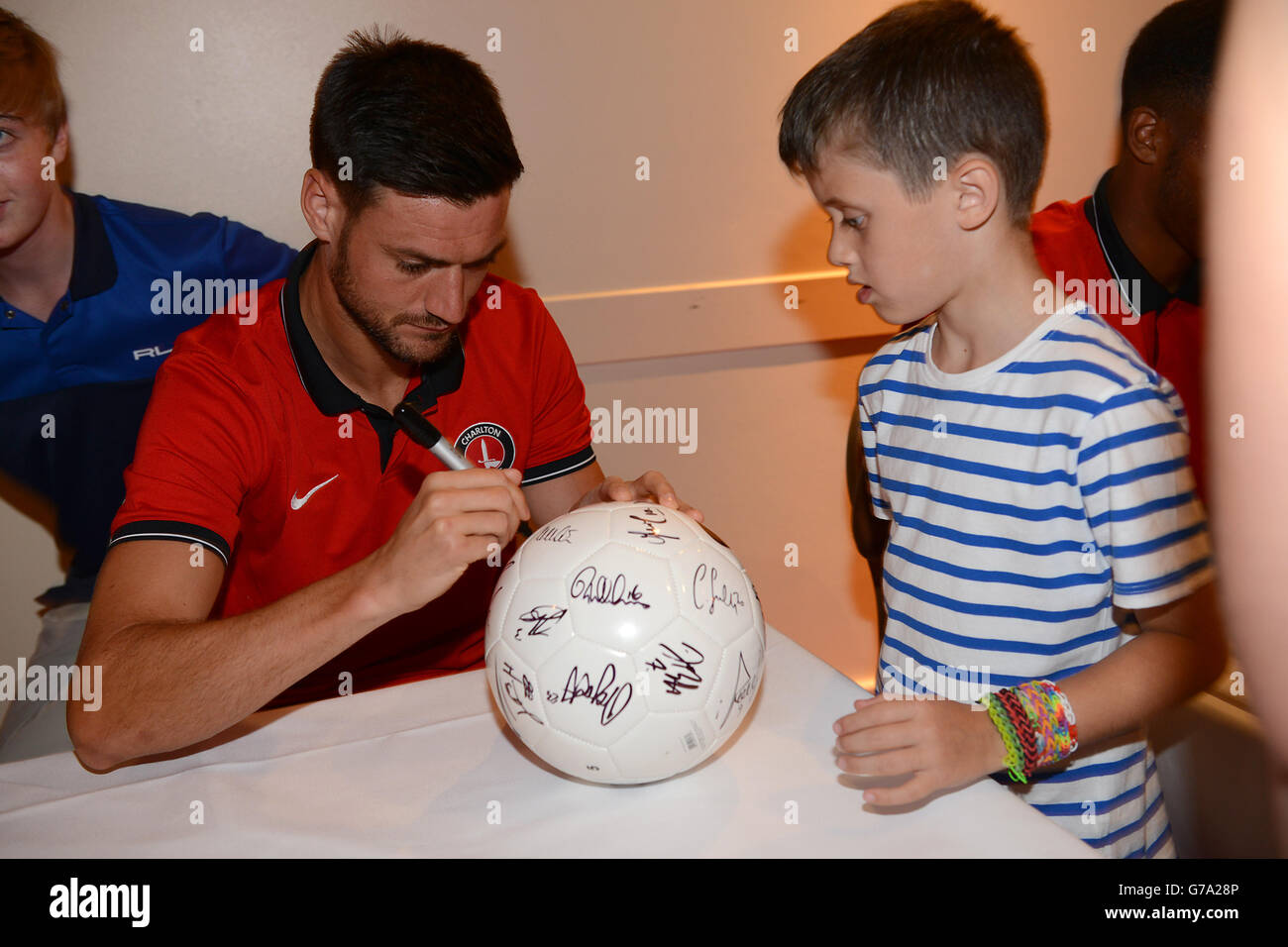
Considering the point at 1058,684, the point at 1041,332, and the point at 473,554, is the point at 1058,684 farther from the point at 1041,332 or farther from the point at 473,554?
the point at 473,554

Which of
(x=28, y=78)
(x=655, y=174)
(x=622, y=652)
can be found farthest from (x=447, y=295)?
(x=655, y=174)

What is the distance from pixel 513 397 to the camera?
147 cm

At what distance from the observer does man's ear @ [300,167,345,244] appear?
1.26 metres

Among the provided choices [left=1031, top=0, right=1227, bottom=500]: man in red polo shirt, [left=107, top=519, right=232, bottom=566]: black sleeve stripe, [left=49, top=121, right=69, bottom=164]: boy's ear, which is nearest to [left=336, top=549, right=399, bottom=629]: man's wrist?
[left=107, top=519, right=232, bottom=566]: black sleeve stripe

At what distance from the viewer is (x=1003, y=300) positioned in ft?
3.46

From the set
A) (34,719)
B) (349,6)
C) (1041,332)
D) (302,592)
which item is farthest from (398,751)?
(349,6)

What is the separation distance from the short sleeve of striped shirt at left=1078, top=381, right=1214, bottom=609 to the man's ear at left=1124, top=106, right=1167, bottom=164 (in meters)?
0.85

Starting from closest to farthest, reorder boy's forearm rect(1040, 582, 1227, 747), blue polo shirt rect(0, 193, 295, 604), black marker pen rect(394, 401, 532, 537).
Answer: boy's forearm rect(1040, 582, 1227, 747)
black marker pen rect(394, 401, 532, 537)
blue polo shirt rect(0, 193, 295, 604)

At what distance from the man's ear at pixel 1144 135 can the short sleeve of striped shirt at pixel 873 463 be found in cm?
75

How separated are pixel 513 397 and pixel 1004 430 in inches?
28.9

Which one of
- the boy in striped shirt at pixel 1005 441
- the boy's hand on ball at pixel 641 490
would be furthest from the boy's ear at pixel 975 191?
the boy's hand on ball at pixel 641 490

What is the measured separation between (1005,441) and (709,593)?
0.41 meters

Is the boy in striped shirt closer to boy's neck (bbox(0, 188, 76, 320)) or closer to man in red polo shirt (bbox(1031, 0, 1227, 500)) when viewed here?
man in red polo shirt (bbox(1031, 0, 1227, 500))

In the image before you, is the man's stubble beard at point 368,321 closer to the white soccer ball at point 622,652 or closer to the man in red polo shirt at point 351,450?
the man in red polo shirt at point 351,450
